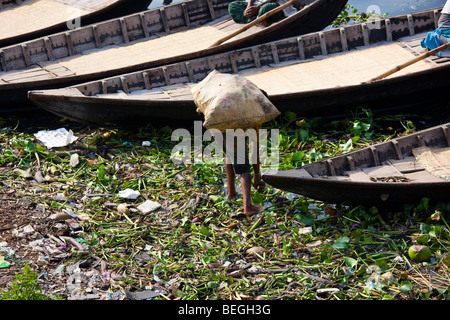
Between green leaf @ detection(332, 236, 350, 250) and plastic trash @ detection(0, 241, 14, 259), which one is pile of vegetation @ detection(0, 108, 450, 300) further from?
plastic trash @ detection(0, 241, 14, 259)

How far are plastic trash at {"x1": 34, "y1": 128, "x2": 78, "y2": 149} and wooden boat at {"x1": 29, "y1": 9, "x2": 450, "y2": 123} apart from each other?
0.29 meters

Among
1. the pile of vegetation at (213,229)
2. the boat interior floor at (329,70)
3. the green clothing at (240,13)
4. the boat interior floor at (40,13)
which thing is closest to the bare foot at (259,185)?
the pile of vegetation at (213,229)

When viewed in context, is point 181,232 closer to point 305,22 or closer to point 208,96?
point 208,96

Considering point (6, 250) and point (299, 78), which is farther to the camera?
point (299, 78)

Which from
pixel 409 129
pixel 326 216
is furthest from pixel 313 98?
pixel 326 216

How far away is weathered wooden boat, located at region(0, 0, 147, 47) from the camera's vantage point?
9000 millimetres

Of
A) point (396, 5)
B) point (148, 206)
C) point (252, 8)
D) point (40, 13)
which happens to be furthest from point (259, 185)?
point (396, 5)

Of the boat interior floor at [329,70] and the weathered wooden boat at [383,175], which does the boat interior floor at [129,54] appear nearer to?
the boat interior floor at [329,70]

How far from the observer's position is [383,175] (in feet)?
19.4

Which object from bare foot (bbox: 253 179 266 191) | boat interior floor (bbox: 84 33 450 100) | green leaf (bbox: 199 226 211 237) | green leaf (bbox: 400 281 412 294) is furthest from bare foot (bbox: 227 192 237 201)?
green leaf (bbox: 400 281 412 294)

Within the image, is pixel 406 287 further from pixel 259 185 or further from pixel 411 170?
pixel 259 185

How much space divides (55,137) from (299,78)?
324 centimetres

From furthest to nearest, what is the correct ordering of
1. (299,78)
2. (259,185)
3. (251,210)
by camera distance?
(299,78) → (259,185) → (251,210)

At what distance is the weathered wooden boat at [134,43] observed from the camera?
25.2 feet
